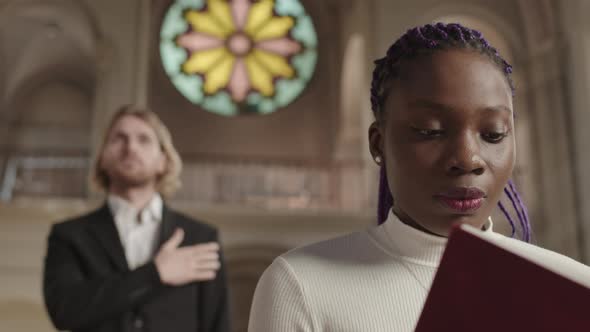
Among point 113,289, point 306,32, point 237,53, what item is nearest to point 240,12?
point 237,53

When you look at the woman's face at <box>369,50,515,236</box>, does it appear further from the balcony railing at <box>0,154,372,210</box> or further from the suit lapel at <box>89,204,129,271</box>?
the balcony railing at <box>0,154,372,210</box>

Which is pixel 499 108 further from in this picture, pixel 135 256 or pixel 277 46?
pixel 277 46

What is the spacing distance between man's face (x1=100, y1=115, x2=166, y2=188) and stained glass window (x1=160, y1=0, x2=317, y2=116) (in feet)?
38.1

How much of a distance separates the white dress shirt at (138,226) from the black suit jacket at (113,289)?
0.03 metres

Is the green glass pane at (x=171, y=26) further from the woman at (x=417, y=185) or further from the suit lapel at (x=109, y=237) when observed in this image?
the woman at (x=417, y=185)

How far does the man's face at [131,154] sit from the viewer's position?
2.22m

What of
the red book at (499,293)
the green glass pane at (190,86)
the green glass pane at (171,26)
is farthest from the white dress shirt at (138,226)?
the green glass pane at (171,26)

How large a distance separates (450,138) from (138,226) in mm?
1555

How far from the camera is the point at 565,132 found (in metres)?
10.9

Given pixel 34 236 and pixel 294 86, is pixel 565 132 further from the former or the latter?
pixel 34 236

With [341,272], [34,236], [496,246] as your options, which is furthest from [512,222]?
[34,236]

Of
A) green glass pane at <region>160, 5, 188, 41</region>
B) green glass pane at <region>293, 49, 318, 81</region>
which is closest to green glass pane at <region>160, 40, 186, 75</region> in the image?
green glass pane at <region>160, 5, 188, 41</region>

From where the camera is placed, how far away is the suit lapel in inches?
85.5

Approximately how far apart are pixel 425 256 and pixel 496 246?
316 millimetres
